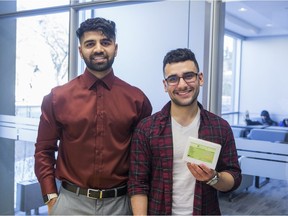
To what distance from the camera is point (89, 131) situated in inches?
68.8

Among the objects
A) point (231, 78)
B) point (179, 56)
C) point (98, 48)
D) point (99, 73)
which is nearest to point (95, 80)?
point (99, 73)

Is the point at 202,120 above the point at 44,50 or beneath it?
beneath

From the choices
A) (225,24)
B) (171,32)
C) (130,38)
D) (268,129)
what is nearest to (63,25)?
(130,38)

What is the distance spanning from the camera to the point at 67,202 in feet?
5.87

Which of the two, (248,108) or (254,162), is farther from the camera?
(248,108)

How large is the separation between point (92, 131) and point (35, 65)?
2180 millimetres

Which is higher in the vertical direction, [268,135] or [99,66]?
[99,66]

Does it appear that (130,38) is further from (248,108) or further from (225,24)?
(248,108)

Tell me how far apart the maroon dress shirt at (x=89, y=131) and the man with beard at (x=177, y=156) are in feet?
0.47

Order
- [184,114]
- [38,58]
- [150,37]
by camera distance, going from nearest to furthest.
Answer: [184,114]
[150,37]
[38,58]

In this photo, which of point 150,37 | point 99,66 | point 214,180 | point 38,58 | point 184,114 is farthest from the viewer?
point 38,58

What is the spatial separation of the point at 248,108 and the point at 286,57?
1.56 ft

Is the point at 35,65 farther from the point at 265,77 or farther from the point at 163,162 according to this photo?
the point at 163,162

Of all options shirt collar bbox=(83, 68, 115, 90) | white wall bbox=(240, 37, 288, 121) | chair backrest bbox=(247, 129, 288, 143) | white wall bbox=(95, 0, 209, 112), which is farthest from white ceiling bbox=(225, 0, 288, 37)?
shirt collar bbox=(83, 68, 115, 90)
